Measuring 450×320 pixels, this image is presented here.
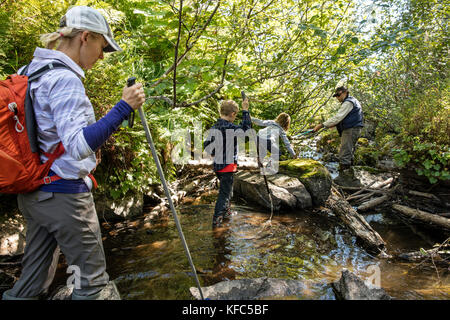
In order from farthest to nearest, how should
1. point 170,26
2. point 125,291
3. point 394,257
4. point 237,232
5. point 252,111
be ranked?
point 252,111
point 237,232
point 394,257
point 170,26
point 125,291

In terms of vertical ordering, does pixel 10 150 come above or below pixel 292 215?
above

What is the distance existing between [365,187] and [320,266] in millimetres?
4506

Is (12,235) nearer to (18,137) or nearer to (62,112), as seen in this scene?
(18,137)

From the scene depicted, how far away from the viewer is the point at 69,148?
1.65 metres

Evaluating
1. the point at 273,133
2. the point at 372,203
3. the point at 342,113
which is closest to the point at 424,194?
the point at 372,203

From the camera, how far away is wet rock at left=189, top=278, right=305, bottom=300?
9.67 ft

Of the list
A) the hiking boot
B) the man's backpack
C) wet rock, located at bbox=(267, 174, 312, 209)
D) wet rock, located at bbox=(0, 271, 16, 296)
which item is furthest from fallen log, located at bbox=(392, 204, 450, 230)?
wet rock, located at bbox=(0, 271, 16, 296)

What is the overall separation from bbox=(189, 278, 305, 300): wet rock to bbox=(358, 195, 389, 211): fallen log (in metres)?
4.60

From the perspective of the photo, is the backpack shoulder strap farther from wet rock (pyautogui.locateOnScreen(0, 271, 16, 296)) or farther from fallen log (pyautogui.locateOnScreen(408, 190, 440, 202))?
fallen log (pyautogui.locateOnScreen(408, 190, 440, 202))

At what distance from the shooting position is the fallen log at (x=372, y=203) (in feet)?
22.8

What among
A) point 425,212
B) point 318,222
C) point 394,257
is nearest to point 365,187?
point 425,212

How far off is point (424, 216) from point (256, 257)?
4.39 m
